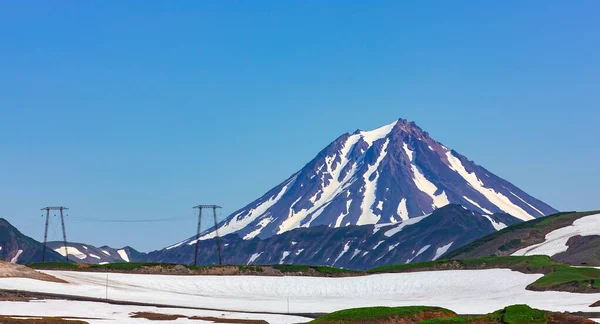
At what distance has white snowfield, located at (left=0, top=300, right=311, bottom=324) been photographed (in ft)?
284

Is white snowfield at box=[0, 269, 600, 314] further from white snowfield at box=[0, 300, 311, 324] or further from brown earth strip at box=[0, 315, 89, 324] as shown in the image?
brown earth strip at box=[0, 315, 89, 324]

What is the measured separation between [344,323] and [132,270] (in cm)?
8931

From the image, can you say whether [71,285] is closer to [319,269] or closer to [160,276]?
[160,276]

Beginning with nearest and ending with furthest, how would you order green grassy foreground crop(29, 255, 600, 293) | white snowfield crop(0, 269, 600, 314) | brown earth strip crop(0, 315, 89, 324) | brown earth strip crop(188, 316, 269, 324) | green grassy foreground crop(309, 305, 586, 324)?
1. green grassy foreground crop(309, 305, 586, 324)
2. brown earth strip crop(0, 315, 89, 324)
3. brown earth strip crop(188, 316, 269, 324)
4. white snowfield crop(0, 269, 600, 314)
5. green grassy foreground crop(29, 255, 600, 293)

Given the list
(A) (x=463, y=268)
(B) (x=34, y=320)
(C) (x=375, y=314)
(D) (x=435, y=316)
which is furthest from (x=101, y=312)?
(A) (x=463, y=268)

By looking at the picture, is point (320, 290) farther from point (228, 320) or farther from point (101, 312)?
point (101, 312)

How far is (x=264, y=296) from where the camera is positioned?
5354 inches

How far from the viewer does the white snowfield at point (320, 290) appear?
111812mm

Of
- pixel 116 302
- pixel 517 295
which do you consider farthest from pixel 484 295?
pixel 116 302

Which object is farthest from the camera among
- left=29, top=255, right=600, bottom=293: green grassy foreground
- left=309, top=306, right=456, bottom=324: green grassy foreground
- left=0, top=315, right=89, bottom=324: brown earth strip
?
left=29, top=255, right=600, bottom=293: green grassy foreground

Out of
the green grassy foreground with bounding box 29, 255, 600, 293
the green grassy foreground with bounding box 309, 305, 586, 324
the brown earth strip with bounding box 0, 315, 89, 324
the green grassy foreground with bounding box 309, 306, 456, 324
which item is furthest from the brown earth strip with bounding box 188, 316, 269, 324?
the green grassy foreground with bounding box 29, 255, 600, 293

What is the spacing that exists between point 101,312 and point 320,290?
56.1 m

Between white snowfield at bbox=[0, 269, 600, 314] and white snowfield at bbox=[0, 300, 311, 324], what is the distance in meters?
9.52

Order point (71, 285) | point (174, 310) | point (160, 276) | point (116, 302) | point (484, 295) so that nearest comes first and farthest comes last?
point (174, 310) < point (116, 302) < point (71, 285) < point (484, 295) < point (160, 276)
